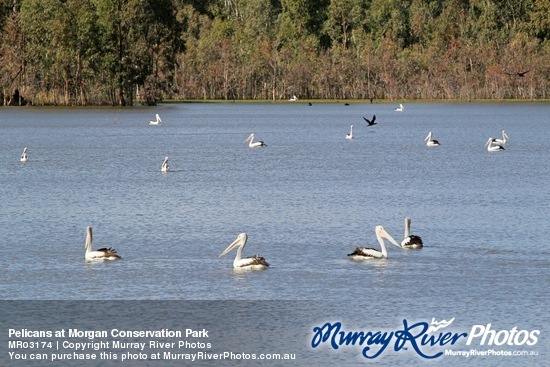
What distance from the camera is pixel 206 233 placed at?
25484mm

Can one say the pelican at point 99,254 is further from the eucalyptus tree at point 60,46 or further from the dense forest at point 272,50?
the eucalyptus tree at point 60,46

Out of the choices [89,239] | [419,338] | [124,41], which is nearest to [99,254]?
[89,239]

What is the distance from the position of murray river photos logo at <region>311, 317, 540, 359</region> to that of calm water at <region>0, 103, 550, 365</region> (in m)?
0.35

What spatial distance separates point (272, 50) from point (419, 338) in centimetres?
13018

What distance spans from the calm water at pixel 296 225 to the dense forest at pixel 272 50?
52462mm

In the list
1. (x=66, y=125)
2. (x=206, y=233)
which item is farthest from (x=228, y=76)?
(x=206, y=233)

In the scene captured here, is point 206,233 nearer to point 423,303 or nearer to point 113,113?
point 423,303

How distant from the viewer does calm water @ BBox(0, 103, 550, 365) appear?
60.6ft

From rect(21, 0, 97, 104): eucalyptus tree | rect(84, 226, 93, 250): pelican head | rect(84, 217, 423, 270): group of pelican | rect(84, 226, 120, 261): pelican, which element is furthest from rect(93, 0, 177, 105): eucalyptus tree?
rect(84, 217, 423, 270): group of pelican

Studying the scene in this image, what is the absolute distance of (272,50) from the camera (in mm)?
144500

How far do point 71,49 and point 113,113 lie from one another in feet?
27.0

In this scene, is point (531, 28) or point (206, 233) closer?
point (206, 233)

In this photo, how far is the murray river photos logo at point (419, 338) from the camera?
599 inches

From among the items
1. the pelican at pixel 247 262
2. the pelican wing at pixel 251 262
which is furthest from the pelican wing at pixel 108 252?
the pelican wing at pixel 251 262
